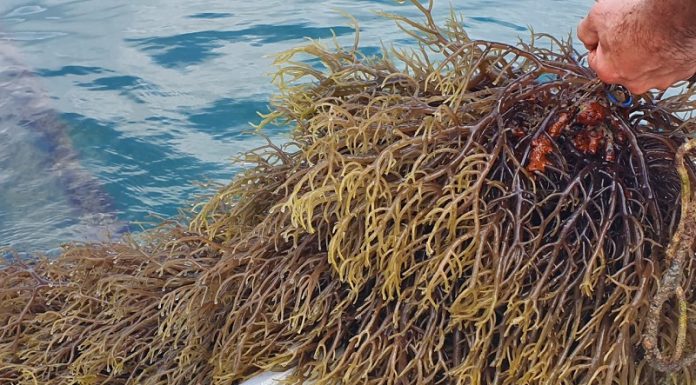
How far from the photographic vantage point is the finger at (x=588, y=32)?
4.54ft

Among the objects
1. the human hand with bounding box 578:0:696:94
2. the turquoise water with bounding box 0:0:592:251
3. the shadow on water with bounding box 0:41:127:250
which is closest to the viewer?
the human hand with bounding box 578:0:696:94

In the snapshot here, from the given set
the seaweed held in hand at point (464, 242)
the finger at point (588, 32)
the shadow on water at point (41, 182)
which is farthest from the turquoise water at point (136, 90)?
the finger at point (588, 32)

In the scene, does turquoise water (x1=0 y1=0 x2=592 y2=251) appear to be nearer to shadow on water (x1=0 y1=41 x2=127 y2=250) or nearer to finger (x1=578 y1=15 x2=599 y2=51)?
shadow on water (x1=0 y1=41 x2=127 y2=250)

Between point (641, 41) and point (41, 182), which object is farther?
point (41, 182)

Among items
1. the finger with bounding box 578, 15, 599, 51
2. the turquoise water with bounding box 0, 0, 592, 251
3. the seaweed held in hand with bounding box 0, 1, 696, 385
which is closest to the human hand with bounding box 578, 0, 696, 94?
the finger with bounding box 578, 15, 599, 51

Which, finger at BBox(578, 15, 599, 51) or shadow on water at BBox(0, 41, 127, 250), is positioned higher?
finger at BBox(578, 15, 599, 51)

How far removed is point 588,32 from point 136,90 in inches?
176

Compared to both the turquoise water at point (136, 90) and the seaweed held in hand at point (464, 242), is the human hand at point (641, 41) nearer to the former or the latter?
the seaweed held in hand at point (464, 242)

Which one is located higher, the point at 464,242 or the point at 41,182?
the point at 464,242

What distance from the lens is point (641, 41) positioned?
1280 mm

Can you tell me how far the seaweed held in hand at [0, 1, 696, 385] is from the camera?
142 cm

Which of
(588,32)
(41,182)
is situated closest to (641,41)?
(588,32)

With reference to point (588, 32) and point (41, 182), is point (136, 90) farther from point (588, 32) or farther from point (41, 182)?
point (588, 32)

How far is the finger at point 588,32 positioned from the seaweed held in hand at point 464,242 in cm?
16
